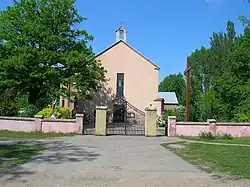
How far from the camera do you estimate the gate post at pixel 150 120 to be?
75.6ft

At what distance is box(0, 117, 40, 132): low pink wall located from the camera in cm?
2343


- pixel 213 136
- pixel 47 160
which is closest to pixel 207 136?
pixel 213 136

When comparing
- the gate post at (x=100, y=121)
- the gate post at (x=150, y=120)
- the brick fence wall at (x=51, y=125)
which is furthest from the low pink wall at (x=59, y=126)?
the gate post at (x=150, y=120)

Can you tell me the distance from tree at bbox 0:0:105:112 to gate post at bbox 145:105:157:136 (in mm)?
9640

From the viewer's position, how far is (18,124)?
23781 millimetres

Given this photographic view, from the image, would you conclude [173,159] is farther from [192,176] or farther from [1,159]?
[1,159]

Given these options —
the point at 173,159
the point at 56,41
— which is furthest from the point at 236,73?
the point at 173,159

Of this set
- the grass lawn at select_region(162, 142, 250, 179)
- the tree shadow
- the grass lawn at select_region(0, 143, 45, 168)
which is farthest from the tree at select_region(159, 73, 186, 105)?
the grass lawn at select_region(0, 143, 45, 168)

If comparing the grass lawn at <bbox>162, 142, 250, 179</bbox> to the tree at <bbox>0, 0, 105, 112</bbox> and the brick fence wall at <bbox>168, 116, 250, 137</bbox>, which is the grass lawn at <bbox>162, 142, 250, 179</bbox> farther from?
the tree at <bbox>0, 0, 105, 112</bbox>

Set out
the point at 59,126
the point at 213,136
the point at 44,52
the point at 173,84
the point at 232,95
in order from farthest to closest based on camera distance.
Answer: the point at 173,84 → the point at 232,95 → the point at 44,52 → the point at 59,126 → the point at 213,136

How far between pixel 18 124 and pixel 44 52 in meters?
8.00

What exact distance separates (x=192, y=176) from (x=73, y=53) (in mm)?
22851

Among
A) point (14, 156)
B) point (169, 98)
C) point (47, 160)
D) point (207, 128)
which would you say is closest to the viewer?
point (47, 160)

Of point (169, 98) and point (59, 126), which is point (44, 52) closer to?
point (59, 126)
